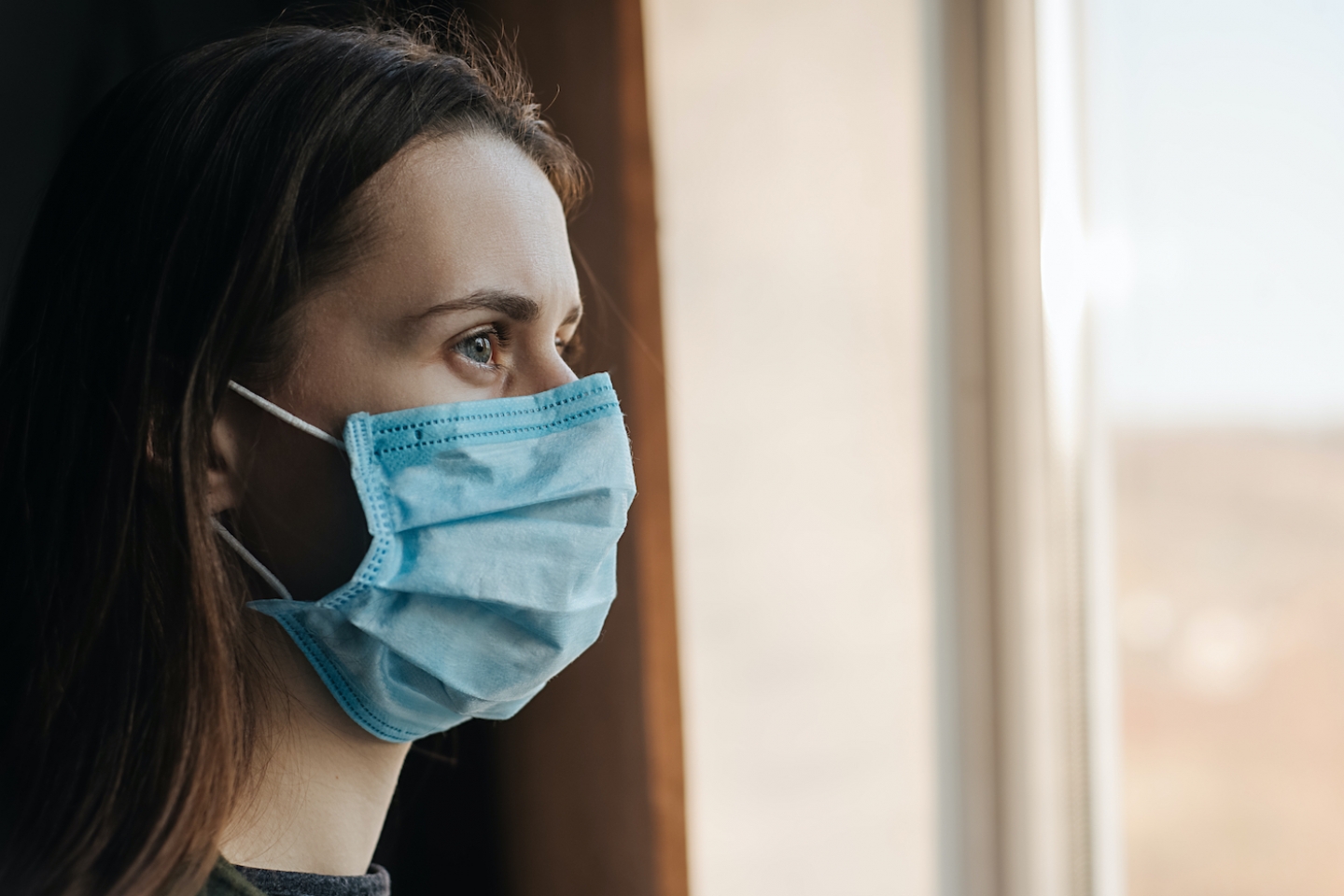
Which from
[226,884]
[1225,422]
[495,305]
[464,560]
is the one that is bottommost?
[226,884]

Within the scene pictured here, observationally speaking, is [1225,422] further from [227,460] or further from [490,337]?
[227,460]

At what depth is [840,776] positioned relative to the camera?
4.66 feet

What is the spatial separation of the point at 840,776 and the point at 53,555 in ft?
3.54

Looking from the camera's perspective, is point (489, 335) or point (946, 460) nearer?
point (489, 335)

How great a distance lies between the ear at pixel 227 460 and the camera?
764 millimetres

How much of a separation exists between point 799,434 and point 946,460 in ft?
0.96

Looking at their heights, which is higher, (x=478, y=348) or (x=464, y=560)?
(x=478, y=348)

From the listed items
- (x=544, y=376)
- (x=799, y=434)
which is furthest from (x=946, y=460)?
(x=544, y=376)

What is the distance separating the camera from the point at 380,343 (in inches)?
31.0

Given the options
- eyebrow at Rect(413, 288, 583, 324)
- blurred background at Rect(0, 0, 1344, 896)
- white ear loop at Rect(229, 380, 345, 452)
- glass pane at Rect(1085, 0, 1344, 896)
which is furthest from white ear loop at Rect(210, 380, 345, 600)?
glass pane at Rect(1085, 0, 1344, 896)

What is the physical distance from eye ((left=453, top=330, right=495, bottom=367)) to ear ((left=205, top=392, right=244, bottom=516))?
0.19 m

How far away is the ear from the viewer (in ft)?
2.51

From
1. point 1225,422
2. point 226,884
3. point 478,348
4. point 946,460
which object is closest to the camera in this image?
point 226,884

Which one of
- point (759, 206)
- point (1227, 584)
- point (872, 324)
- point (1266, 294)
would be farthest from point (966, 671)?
point (759, 206)
